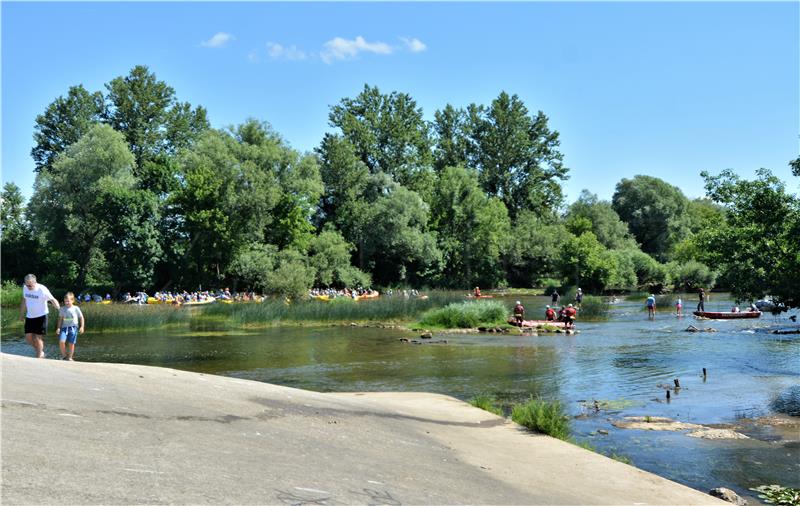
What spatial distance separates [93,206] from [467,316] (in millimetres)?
38831

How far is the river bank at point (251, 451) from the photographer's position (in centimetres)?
683

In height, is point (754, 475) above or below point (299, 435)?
below

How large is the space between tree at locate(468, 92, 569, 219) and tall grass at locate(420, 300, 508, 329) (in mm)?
65569

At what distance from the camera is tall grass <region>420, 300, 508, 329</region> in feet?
134

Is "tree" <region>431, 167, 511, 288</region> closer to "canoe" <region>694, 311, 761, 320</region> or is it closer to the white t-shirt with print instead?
"canoe" <region>694, 311, 761, 320</region>

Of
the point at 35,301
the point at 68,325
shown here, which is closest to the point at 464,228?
the point at 68,325

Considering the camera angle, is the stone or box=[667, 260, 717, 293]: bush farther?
box=[667, 260, 717, 293]: bush

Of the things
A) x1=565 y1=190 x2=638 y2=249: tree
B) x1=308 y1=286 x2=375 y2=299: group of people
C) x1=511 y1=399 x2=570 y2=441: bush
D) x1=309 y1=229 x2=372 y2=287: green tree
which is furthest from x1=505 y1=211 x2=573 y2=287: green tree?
x1=511 y1=399 x2=570 y2=441: bush

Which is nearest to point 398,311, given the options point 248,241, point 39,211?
point 248,241

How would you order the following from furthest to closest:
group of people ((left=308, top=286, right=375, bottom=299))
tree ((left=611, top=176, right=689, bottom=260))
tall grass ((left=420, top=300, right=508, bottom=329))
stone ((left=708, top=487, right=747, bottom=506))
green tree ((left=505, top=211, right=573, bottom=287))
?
tree ((left=611, top=176, right=689, bottom=260)), green tree ((left=505, top=211, right=573, bottom=287)), group of people ((left=308, top=286, right=375, bottom=299)), tall grass ((left=420, top=300, right=508, bottom=329)), stone ((left=708, top=487, right=747, bottom=506))

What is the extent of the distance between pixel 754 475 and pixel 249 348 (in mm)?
23641

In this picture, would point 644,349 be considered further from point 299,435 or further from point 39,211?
point 39,211

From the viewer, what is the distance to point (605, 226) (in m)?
103

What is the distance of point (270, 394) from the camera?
44.8 ft
